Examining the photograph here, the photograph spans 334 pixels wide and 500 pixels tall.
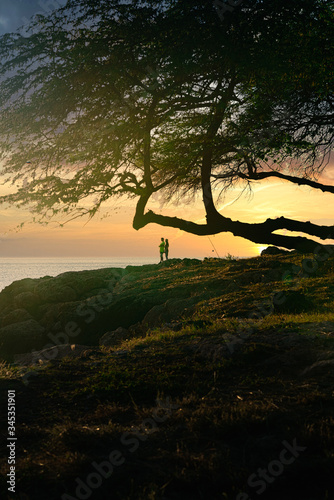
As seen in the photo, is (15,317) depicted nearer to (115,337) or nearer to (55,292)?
(55,292)

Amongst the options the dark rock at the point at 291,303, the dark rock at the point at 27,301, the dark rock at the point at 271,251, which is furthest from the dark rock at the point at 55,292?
the dark rock at the point at 291,303

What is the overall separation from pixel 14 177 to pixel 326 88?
11.1 metres

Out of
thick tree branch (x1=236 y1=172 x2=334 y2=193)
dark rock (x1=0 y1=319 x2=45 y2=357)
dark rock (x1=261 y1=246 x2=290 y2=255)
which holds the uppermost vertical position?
thick tree branch (x1=236 y1=172 x2=334 y2=193)

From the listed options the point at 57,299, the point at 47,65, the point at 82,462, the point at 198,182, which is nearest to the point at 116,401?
the point at 82,462

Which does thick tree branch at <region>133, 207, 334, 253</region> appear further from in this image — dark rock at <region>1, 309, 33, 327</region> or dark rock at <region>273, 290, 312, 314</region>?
dark rock at <region>1, 309, 33, 327</region>

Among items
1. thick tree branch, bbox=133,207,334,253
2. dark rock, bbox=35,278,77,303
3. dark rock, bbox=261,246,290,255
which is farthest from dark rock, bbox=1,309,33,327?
dark rock, bbox=261,246,290,255

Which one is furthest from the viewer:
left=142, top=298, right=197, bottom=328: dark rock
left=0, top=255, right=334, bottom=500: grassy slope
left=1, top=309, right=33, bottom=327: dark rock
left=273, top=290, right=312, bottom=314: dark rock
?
left=1, top=309, right=33, bottom=327: dark rock

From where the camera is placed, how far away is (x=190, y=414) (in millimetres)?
6461

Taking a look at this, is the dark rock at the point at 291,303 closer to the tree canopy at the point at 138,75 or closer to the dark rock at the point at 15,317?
the tree canopy at the point at 138,75
